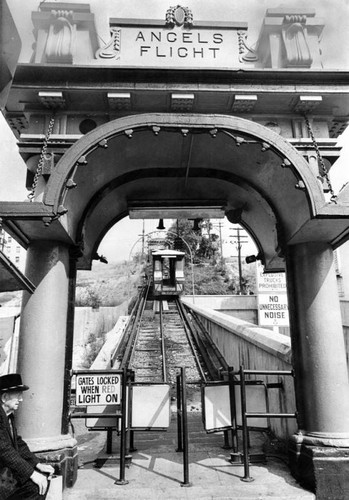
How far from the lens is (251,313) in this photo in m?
30.0

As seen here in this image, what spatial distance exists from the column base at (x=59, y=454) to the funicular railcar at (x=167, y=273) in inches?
1139

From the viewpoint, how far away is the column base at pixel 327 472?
4.54 meters

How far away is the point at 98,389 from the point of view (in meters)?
5.39

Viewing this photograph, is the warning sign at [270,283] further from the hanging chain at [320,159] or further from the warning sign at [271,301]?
the hanging chain at [320,159]

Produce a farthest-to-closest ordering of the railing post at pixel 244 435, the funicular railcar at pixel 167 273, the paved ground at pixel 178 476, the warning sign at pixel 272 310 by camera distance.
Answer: the funicular railcar at pixel 167 273
the warning sign at pixel 272 310
the railing post at pixel 244 435
the paved ground at pixel 178 476

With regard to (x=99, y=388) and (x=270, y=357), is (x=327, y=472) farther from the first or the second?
(x=99, y=388)

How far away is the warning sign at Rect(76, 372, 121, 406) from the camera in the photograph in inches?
211

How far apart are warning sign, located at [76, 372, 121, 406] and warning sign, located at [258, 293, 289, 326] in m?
7.93

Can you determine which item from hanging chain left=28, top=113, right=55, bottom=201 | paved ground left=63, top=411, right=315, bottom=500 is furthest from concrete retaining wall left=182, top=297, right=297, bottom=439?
hanging chain left=28, top=113, right=55, bottom=201

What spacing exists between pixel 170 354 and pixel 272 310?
4.04 meters

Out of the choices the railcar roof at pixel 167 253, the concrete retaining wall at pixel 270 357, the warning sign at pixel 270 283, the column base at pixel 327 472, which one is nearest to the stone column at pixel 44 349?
the column base at pixel 327 472

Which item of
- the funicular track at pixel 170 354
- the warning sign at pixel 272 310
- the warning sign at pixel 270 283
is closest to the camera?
the funicular track at pixel 170 354

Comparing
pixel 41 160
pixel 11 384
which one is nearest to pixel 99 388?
pixel 11 384

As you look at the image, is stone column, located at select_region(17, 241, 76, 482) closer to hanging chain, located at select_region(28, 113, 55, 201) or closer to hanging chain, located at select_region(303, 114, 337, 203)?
hanging chain, located at select_region(28, 113, 55, 201)
